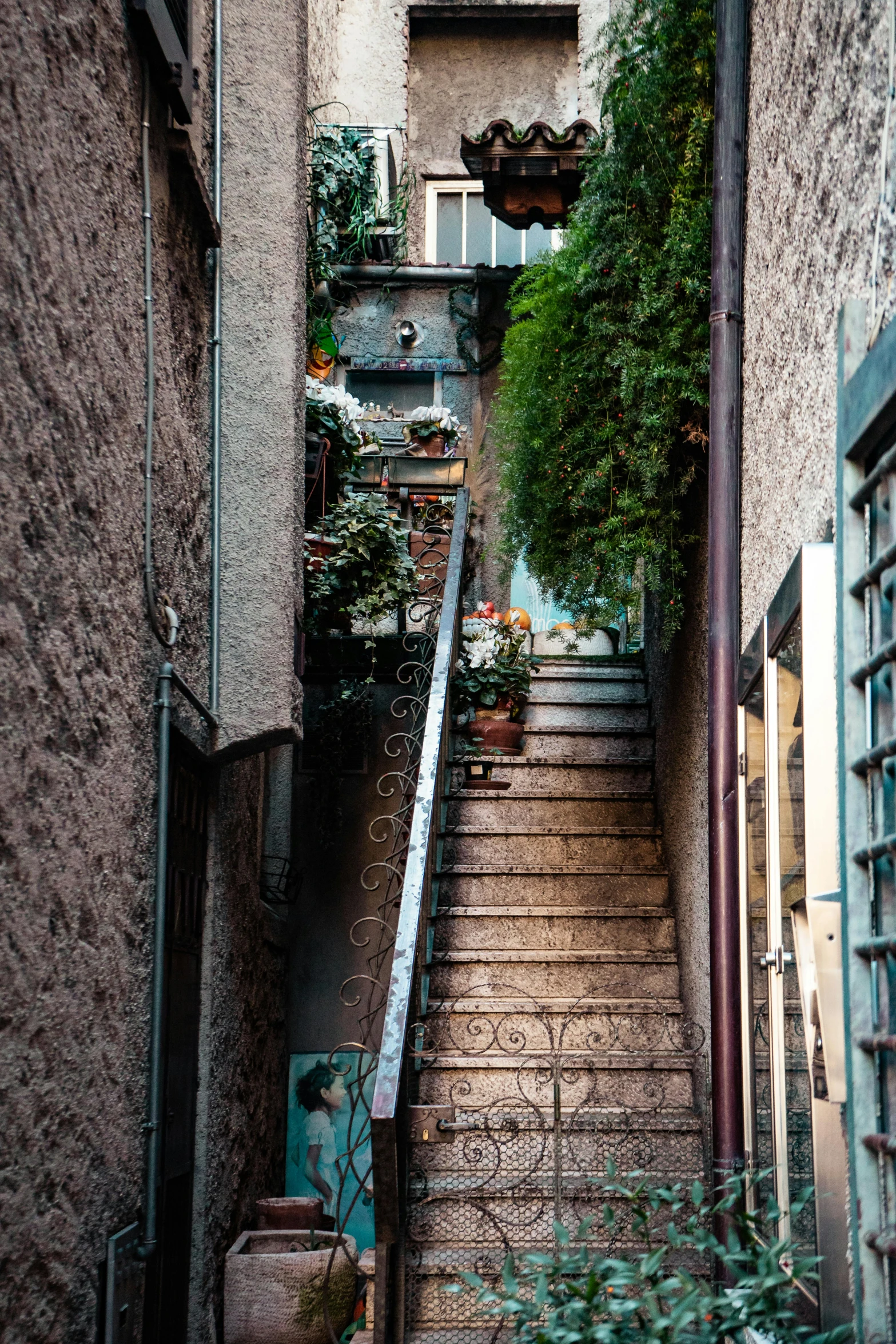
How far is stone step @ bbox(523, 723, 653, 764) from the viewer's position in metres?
6.33

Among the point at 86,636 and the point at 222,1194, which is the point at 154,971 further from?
the point at 222,1194

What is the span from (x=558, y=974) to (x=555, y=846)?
0.83 m

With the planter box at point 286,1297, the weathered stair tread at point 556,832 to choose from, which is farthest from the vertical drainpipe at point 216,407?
the planter box at point 286,1297

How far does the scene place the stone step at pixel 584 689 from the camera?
693 cm

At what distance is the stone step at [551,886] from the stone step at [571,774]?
75 centimetres

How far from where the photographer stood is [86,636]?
2939 mm

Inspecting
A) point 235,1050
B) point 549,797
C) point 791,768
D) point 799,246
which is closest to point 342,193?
point 549,797

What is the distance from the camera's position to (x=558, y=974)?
4.93 meters

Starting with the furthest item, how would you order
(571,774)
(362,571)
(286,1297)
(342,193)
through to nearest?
(342,193)
(571,774)
(362,571)
(286,1297)

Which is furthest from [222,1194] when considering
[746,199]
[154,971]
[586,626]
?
[746,199]

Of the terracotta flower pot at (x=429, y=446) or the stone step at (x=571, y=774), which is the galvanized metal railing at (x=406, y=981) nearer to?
the stone step at (x=571, y=774)

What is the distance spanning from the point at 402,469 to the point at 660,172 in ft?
13.5

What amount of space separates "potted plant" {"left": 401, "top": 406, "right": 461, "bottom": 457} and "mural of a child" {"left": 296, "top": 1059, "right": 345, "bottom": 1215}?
3860mm

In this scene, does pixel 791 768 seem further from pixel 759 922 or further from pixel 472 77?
pixel 472 77
